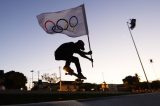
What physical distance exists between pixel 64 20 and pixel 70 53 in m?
3.57

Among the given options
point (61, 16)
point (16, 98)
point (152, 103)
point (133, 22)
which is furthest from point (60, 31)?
point (133, 22)

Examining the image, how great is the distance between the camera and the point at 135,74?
15725cm

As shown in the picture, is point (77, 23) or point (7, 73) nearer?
point (77, 23)

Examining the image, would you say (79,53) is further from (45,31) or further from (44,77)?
(44,77)

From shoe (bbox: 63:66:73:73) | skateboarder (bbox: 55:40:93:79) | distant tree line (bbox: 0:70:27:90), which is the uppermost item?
distant tree line (bbox: 0:70:27:90)

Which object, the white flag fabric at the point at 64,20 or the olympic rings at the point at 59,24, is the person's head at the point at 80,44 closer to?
the white flag fabric at the point at 64,20

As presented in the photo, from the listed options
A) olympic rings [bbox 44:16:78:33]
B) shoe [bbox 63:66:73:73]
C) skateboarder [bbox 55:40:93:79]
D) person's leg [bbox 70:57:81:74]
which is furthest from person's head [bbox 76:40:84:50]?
olympic rings [bbox 44:16:78:33]

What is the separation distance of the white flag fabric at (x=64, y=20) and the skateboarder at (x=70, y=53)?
2.75 m

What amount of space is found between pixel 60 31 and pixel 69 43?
131 inches

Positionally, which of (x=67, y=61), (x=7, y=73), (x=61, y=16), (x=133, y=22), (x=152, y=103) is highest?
Result: (x=7, y=73)

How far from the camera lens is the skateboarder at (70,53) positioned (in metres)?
8.96

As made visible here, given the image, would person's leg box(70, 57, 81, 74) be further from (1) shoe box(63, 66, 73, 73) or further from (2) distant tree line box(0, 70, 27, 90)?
(2) distant tree line box(0, 70, 27, 90)

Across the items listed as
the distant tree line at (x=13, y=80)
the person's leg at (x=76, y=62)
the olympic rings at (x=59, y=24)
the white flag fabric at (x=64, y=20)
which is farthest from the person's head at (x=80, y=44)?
the distant tree line at (x=13, y=80)

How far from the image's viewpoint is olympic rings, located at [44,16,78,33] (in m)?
12.0
